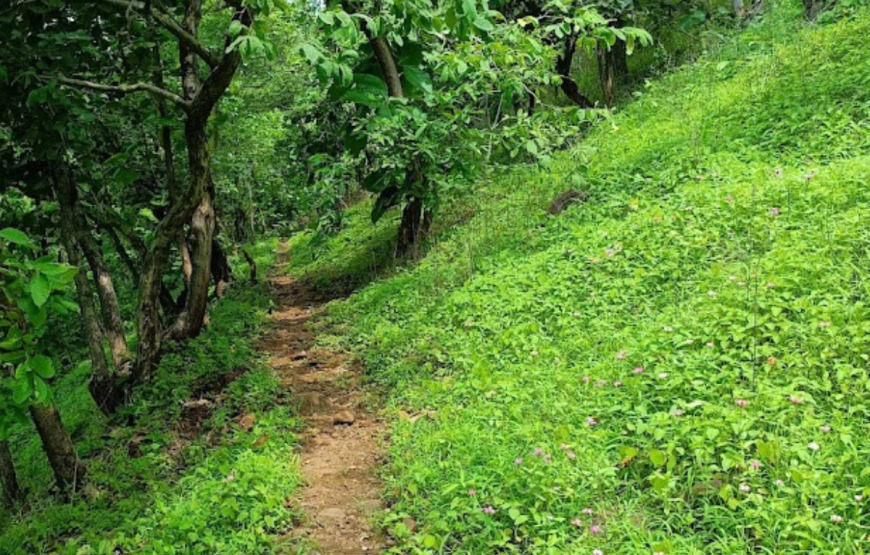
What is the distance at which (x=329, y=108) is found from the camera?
12312 millimetres

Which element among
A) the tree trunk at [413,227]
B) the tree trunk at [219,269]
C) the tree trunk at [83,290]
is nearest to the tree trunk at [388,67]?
the tree trunk at [413,227]

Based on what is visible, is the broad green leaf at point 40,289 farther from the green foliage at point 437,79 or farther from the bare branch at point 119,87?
the bare branch at point 119,87

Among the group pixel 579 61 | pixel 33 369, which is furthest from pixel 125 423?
pixel 579 61

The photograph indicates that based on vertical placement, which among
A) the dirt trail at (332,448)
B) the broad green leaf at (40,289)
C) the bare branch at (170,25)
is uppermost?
the bare branch at (170,25)

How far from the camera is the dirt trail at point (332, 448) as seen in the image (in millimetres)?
3736

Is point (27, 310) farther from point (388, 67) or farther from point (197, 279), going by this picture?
point (388, 67)

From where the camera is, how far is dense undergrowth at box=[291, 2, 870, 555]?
2.86 m

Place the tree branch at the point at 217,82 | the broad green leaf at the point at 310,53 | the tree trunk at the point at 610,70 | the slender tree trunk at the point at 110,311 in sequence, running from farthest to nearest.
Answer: the tree trunk at the point at 610,70, the slender tree trunk at the point at 110,311, the tree branch at the point at 217,82, the broad green leaf at the point at 310,53

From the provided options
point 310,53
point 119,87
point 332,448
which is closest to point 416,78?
point 310,53

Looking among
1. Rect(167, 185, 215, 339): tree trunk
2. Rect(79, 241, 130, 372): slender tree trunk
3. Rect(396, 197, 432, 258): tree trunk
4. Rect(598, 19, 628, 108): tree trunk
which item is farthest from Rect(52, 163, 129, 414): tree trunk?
Rect(598, 19, 628, 108): tree trunk

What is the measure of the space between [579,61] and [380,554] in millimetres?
12449

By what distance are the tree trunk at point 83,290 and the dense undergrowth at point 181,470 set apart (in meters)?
0.25

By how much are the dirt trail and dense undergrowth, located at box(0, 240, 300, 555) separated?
17 cm

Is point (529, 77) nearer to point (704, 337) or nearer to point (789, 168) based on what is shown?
point (789, 168)
